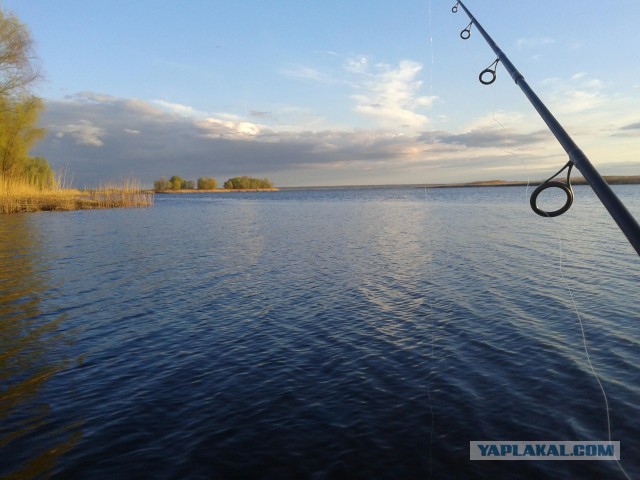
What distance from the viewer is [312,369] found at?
8.70m

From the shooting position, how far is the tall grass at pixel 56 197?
157 feet

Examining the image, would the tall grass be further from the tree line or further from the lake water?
the lake water

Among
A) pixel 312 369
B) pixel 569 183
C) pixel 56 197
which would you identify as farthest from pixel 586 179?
pixel 56 197

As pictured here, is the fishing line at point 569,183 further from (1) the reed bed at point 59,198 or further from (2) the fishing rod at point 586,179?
(1) the reed bed at point 59,198

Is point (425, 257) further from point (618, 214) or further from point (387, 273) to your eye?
point (618, 214)

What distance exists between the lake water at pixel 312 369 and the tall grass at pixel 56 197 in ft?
120

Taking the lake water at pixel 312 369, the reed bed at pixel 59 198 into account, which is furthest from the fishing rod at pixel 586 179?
the reed bed at pixel 59 198

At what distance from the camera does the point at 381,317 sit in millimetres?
12047

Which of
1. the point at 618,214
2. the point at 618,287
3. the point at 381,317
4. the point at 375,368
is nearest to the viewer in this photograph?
the point at 618,214

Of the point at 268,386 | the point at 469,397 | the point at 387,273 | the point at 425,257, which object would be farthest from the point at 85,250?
the point at 469,397

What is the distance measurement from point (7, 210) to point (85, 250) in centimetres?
3281

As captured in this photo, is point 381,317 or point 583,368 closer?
point 583,368

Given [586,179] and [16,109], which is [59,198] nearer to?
[16,109]

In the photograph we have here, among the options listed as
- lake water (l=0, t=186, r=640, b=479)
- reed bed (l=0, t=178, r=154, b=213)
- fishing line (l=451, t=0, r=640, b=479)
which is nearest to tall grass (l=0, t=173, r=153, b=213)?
reed bed (l=0, t=178, r=154, b=213)
